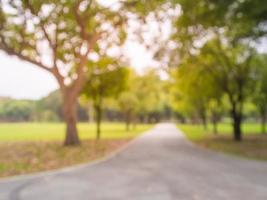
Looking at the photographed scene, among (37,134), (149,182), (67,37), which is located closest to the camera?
(149,182)

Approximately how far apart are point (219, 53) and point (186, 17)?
5080 mm

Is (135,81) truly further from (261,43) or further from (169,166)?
(169,166)

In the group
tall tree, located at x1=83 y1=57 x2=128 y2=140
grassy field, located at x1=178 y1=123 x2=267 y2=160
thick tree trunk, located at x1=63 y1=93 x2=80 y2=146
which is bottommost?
grassy field, located at x1=178 y1=123 x2=267 y2=160

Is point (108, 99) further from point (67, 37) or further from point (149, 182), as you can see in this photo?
point (149, 182)

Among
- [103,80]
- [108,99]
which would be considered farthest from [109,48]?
[108,99]

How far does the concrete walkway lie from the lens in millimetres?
7281

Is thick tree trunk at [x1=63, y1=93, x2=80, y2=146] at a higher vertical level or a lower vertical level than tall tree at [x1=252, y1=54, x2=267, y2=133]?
lower

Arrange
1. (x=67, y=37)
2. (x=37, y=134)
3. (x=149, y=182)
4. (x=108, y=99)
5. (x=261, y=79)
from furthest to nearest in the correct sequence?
(x=37, y=134), (x=108, y=99), (x=261, y=79), (x=67, y=37), (x=149, y=182)

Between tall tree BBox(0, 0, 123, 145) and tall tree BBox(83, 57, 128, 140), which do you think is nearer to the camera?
tall tree BBox(0, 0, 123, 145)

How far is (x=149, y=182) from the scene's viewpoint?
28.6 feet

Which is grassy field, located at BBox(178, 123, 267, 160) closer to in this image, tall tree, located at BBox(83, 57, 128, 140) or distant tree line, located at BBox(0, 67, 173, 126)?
tall tree, located at BBox(83, 57, 128, 140)

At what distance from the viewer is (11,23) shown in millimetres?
14523

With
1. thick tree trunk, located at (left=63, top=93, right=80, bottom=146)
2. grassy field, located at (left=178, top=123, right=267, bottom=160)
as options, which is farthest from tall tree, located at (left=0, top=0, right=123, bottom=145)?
grassy field, located at (left=178, top=123, right=267, bottom=160)

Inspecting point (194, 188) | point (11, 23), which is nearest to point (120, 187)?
point (194, 188)
